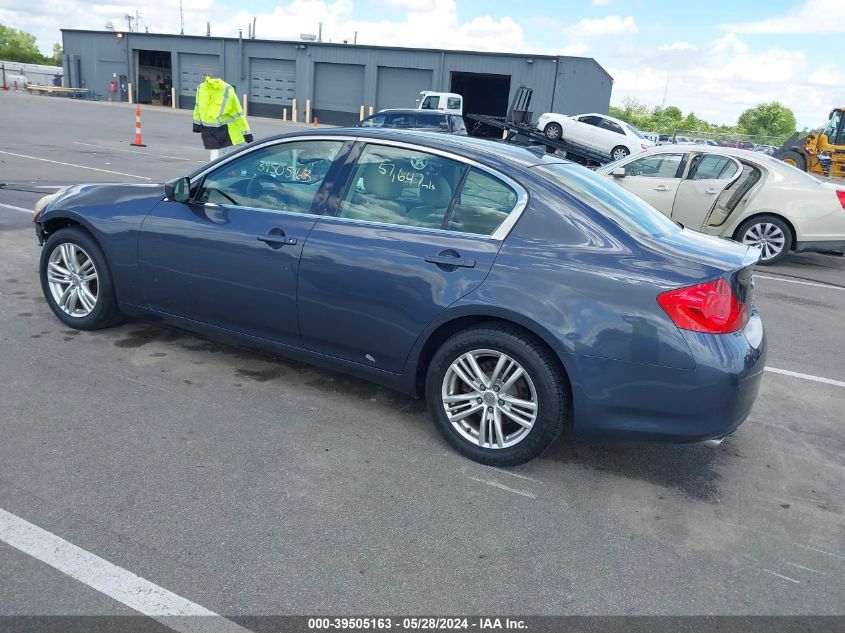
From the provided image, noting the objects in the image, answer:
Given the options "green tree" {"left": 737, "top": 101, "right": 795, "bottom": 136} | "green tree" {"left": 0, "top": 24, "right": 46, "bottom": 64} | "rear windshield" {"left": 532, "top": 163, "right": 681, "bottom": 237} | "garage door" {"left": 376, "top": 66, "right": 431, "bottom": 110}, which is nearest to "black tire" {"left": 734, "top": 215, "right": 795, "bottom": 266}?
"rear windshield" {"left": 532, "top": 163, "right": 681, "bottom": 237}

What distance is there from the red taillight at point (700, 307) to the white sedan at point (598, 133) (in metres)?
23.3

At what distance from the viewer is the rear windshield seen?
369 centimetres

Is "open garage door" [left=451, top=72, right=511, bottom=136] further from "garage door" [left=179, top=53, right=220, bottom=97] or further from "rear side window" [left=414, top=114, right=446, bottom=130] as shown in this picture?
"rear side window" [left=414, top=114, right=446, bottom=130]

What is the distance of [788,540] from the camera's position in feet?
10.5

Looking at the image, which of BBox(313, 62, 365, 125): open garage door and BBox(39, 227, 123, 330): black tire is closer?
BBox(39, 227, 123, 330): black tire

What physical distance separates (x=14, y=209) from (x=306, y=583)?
873 cm

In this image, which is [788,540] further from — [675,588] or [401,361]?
[401,361]

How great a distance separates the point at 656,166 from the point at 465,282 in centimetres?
771

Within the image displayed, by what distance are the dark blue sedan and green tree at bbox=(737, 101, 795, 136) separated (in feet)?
287

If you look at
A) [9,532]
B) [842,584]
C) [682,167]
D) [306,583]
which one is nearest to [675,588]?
[842,584]

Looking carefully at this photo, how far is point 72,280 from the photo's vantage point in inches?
200

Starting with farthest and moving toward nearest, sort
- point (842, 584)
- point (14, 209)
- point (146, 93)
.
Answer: point (146, 93), point (14, 209), point (842, 584)

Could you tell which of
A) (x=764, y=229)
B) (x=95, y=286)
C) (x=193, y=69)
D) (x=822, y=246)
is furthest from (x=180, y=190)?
(x=193, y=69)

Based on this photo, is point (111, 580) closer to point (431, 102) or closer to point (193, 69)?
point (431, 102)
